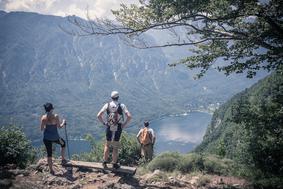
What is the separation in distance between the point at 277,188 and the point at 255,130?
10.3 ft

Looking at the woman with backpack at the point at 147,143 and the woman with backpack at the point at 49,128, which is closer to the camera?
the woman with backpack at the point at 49,128

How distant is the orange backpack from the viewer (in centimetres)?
1527

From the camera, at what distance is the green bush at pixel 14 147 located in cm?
1127

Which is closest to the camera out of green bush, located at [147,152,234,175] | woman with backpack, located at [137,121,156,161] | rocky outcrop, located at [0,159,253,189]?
rocky outcrop, located at [0,159,253,189]

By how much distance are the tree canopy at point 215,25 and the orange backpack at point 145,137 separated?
4.68m

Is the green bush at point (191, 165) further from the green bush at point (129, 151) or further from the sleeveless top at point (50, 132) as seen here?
the sleeveless top at point (50, 132)

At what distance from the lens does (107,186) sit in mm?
9023

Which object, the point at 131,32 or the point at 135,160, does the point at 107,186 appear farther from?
the point at 135,160

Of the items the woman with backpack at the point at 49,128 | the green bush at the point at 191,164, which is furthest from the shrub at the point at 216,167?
the woman with backpack at the point at 49,128

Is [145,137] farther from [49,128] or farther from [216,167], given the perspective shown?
[49,128]

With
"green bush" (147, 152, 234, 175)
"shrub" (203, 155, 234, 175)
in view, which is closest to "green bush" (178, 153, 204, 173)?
"green bush" (147, 152, 234, 175)

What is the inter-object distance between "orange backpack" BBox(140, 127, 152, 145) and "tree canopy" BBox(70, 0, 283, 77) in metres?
4.68

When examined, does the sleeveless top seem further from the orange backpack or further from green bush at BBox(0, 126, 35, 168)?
the orange backpack

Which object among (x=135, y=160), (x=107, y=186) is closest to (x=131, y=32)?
(x=107, y=186)
